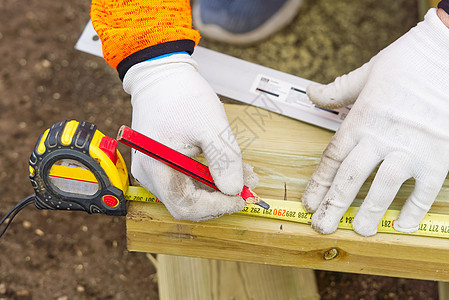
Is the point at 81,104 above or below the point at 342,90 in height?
below

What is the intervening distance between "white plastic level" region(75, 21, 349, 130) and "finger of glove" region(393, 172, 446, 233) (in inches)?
17.7

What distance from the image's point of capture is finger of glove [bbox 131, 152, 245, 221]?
129cm

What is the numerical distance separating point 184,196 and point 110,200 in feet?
0.84

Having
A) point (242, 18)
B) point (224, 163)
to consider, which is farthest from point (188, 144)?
point (242, 18)

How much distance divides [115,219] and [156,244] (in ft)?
3.57

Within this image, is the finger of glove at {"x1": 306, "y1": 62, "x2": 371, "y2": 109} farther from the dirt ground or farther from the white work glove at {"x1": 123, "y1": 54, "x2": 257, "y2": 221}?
the dirt ground

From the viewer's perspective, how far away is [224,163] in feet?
4.24

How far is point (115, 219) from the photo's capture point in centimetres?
248

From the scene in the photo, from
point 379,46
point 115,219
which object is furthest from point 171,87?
point 379,46

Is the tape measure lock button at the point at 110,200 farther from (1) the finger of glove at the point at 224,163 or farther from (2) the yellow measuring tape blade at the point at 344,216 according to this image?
(1) the finger of glove at the point at 224,163

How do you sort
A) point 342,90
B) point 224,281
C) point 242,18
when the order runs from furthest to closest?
point 242,18
point 224,281
point 342,90

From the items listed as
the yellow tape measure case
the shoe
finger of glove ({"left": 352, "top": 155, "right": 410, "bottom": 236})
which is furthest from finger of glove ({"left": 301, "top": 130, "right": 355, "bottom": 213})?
the shoe

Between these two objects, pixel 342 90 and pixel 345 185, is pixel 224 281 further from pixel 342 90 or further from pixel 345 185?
pixel 342 90

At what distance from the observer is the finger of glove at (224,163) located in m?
1.29
